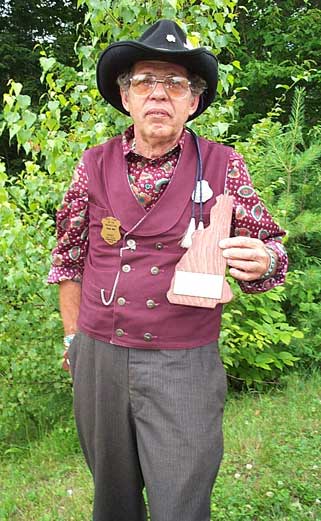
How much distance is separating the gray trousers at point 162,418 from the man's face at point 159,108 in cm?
66

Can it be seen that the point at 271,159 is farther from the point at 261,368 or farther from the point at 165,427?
the point at 165,427

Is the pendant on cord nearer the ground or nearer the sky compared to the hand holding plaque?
nearer the sky

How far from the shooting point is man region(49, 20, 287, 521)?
6.31 feet

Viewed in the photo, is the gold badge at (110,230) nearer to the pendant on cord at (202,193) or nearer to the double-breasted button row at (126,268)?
the double-breasted button row at (126,268)

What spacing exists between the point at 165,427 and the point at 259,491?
4.62 feet

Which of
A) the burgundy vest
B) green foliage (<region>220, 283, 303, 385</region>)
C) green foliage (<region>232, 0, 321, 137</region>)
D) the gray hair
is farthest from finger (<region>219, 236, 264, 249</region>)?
green foliage (<region>232, 0, 321, 137</region>)

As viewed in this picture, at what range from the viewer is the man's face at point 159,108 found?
76.1 inches

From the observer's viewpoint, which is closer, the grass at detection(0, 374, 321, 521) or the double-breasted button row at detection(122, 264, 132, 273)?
the double-breasted button row at detection(122, 264, 132, 273)

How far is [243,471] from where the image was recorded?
3.37m

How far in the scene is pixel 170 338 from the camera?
1.93 metres

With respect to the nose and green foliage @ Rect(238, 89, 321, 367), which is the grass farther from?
the nose

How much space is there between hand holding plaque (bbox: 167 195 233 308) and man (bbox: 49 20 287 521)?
0.17 feet

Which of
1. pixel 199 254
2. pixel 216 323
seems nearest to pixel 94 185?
pixel 199 254

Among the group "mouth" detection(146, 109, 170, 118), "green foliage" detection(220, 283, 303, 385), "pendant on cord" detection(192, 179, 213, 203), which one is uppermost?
"mouth" detection(146, 109, 170, 118)
